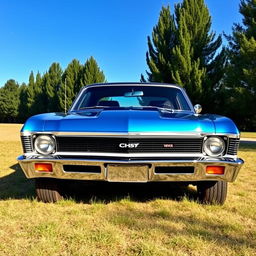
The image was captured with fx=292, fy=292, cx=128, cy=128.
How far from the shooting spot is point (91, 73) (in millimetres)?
49469

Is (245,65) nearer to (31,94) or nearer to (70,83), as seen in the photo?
(70,83)

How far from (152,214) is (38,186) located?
1360mm

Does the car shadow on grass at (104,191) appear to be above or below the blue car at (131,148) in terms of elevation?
below

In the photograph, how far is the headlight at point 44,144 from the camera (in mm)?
3055

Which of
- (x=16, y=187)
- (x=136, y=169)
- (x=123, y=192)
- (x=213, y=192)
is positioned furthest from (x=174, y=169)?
(x=16, y=187)

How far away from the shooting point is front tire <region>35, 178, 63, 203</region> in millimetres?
3375

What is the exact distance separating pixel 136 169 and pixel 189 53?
26.0 meters

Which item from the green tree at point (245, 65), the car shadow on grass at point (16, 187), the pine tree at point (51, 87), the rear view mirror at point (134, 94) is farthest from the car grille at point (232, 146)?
the pine tree at point (51, 87)

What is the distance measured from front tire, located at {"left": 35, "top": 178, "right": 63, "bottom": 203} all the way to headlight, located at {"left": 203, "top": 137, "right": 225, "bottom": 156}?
68.6 inches

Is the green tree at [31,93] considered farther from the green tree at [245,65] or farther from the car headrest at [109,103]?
the car headrest at [109,103]

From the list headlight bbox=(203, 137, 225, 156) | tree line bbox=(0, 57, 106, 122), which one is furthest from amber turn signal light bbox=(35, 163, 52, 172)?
tree line bbox=(0, 57, 106, 122)

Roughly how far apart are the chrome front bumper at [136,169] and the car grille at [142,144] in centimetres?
11

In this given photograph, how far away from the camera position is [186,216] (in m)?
3.06

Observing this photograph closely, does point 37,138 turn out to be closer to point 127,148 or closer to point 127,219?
point 127,148
